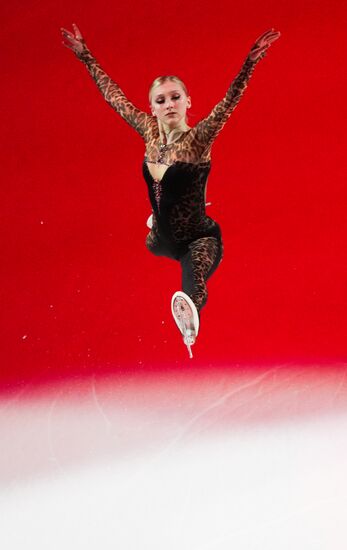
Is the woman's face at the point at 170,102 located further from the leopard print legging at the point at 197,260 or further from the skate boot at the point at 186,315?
the skate boot at the point at 186,315

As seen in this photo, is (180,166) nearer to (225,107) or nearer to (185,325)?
(225,107)

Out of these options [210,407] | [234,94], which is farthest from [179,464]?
[234,94]

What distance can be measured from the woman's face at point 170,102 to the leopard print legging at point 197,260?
528 mm

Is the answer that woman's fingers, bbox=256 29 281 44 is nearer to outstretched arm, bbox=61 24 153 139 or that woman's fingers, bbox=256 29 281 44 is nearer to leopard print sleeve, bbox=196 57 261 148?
leopard print sleeve, bbox=196 57 261 148

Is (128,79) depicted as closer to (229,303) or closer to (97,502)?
(229,303)

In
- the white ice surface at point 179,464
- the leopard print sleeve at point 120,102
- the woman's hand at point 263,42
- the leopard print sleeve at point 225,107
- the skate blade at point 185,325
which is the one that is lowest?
the white ice surface at point 179,464

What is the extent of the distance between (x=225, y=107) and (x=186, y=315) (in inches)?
33.2

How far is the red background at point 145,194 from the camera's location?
5.50 m

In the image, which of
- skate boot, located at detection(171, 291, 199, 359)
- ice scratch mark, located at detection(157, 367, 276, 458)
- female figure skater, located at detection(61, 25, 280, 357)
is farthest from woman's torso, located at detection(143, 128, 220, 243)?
ice scratch mark, located at detection(157, 367, 276, 458)

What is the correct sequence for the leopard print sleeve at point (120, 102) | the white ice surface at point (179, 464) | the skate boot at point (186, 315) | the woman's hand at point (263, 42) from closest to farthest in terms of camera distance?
the woman's hand at point (263, 42)
the skate boot at point (186, 315)
the leopard print sleeve at point (120, 102)
the white ice surface at point (179, 464)

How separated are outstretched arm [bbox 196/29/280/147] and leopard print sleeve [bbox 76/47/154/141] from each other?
1.16ft

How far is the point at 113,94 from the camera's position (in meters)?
4.21

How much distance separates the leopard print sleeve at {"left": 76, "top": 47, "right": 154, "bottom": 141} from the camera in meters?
4.15

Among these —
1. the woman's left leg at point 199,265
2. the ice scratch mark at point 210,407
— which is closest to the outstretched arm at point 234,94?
the woman's left leg at point 199,265
